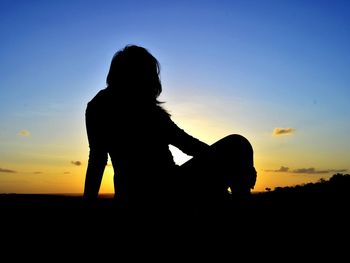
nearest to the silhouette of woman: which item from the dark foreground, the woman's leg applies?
the woman's leg

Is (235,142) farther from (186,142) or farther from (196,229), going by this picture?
(196,229)

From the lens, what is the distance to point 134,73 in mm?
3551

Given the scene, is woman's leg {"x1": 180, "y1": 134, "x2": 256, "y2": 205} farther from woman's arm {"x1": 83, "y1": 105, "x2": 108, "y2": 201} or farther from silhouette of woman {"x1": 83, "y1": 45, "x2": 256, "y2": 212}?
woman's arm {"x1": 83, "y1": 105, "x2": 108, "y2": 201}

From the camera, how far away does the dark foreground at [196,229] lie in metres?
3.10

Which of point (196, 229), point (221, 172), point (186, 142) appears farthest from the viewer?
point (186, 142)

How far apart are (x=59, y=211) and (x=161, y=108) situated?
182 inches

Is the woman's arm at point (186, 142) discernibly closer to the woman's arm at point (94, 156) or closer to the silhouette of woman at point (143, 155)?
the silhouette of woman at point (143, 155)

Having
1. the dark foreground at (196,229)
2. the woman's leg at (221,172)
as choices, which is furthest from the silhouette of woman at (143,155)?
the dark foreground at (196,229)

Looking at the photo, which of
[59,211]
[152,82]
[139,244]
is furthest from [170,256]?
[59,211]

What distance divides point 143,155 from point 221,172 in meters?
0.83

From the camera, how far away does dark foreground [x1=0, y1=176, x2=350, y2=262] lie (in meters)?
3.10

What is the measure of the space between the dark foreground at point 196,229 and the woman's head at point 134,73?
4.15 ft

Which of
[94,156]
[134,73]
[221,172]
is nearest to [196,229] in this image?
[221,172]

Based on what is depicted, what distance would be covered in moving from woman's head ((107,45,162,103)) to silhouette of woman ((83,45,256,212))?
1 cm
